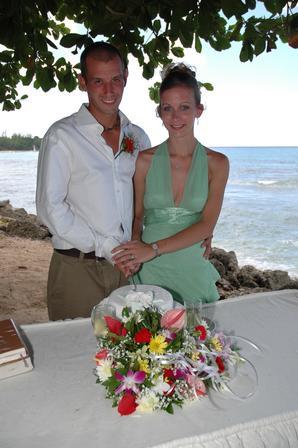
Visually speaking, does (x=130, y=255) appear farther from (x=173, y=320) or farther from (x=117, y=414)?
(x=117, y=414)

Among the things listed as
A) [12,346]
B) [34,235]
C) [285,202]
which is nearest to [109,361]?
[12,346]

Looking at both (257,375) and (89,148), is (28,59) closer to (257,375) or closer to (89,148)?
(89,148)

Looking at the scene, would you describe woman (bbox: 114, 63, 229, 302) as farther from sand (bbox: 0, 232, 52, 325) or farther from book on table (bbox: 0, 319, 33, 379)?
sand (bbox: 0, 232, 52, 325)

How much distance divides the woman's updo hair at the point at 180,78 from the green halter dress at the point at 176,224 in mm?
319

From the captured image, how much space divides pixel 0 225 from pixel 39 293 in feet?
13.4

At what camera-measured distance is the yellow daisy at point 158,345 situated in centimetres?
118

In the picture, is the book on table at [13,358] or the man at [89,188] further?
the man at [89,188]

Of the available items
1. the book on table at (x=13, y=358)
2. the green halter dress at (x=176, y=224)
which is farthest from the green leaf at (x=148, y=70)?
the book on table at (x=13, y=358)

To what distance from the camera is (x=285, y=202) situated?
18312mm

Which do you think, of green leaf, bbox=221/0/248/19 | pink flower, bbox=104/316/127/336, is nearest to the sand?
pink flower, bbox=104/316/127/336

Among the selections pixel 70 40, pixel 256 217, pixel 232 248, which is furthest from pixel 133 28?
pixel 256 217

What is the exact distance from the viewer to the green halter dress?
2184 mm

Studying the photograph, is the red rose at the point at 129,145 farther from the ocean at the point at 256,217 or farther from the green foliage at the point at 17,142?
the green foliage at the point at 17,142

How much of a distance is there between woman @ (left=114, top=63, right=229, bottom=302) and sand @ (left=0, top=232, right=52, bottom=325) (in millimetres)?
1936
